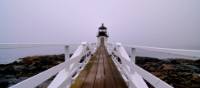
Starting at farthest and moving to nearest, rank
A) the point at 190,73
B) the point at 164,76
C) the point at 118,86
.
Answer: the point at 164,76
the point at 190,73
the point at 118,86

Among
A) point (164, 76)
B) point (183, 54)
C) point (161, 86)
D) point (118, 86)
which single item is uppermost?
point (183, 54)

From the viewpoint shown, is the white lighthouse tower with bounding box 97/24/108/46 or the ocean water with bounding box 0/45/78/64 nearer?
the ocean water with bounding box 0/45/78/64

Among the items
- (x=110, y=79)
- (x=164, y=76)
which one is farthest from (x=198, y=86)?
(x=110, y=79)

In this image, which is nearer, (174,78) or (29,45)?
(29,45)

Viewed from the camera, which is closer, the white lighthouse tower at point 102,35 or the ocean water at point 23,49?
the ocean water at point 23,49

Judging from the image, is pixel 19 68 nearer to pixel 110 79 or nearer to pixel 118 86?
pixel 110 79

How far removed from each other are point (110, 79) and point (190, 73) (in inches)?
295

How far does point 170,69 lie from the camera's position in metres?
13.2

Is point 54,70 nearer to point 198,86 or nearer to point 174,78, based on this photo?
point 198,86

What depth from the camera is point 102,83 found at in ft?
13.7

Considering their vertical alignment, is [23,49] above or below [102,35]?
below

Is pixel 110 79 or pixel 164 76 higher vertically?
pixel 110 79

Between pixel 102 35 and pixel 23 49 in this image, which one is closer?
pixel 23 49

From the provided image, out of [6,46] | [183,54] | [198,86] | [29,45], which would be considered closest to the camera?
[183,54]
